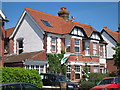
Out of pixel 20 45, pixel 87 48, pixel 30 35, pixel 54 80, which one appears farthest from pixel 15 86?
pixel 87 48

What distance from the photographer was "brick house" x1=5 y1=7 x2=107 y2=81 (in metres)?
25.3

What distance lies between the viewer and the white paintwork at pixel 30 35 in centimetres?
2539

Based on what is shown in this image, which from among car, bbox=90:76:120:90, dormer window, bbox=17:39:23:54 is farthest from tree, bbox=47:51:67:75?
car, bbox=90:76:120:90

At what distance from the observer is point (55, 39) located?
26.0m

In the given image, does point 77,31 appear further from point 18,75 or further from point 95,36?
point 18,75

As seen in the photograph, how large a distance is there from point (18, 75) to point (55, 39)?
442 inches

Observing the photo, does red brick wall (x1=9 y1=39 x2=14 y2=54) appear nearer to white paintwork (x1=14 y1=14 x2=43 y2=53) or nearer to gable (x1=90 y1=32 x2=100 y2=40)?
white paintwork (x1=14 y1=14 x2=43 y2=53)

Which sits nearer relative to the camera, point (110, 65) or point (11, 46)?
point (11, 46)

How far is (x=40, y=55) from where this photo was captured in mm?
23422

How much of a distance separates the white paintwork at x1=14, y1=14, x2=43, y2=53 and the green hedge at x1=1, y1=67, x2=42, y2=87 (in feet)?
28.9

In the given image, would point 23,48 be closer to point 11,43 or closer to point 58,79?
point 11,43

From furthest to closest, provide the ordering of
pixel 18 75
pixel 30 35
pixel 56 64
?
pixel 30 35 → pixel 56 64 → pixel 18 75

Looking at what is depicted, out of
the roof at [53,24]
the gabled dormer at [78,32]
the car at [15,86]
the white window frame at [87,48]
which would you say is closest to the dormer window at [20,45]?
the roof at [53,24]

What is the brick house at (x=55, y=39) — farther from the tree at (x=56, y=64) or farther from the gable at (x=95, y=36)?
the tree at (x=56, y=64)
